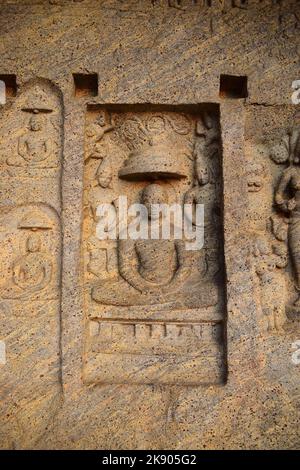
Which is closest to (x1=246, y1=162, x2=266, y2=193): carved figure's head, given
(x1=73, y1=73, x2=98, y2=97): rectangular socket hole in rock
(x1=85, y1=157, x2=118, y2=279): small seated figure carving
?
(x1=85, y1=157, x2=118, y2=279): small seated figure carving

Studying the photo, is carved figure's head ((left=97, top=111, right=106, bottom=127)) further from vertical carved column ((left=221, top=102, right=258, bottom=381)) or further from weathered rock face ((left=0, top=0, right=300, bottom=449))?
vertical carved column ((left=221, top=102, right=258, bottom=381))

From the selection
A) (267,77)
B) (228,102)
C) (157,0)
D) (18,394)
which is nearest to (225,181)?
(228,102)

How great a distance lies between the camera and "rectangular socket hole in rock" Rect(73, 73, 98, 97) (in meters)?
3.94

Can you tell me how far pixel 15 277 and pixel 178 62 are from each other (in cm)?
A: 203

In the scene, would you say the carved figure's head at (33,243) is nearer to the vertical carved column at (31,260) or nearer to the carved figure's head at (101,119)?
the vertical carved column at (31,260)

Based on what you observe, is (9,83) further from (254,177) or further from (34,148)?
(254,177)

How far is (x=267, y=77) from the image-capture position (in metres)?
3.91

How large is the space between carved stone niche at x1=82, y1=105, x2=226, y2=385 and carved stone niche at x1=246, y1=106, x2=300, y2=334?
277 mm

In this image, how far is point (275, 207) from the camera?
4.02 metres

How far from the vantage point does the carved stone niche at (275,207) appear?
387cm

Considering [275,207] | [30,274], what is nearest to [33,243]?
[30,274]

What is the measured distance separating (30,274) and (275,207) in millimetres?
1942

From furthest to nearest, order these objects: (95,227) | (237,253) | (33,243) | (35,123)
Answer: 1. (95,227)
2. (35,123)
3. (33,243)
4. (237,253)

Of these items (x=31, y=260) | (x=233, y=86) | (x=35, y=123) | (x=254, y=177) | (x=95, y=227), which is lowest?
(x=31, y=260)
